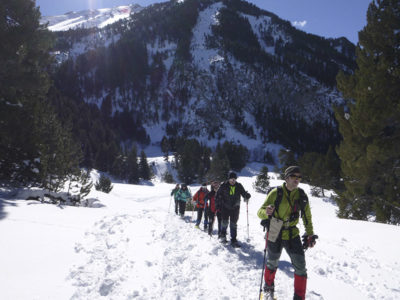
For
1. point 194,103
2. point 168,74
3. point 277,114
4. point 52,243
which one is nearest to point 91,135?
point 52,243

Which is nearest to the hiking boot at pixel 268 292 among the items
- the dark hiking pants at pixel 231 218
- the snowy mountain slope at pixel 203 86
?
the dark hiking pants at pixel 231 218

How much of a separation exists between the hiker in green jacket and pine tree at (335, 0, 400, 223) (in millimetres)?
8942

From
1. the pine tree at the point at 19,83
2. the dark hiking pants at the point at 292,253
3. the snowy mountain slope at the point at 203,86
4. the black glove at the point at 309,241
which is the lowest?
the dark hiking pants at the point at 292,253

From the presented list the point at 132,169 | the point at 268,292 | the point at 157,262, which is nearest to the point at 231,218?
the point at 157,262

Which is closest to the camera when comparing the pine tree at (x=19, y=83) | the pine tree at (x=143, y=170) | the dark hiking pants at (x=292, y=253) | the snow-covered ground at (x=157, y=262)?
the dark hiking pants at (x=292, y=253)

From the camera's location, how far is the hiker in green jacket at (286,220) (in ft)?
12.1

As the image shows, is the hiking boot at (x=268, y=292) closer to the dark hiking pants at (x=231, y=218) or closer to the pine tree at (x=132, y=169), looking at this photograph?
the dark hiking pants at (x=231, y=218)

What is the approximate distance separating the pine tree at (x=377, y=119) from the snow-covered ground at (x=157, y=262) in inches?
123

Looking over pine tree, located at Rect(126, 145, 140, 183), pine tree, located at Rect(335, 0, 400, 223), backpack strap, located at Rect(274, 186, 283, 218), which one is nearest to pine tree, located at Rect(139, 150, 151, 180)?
pine tree, located at Rect(126, 145, 140, 183)

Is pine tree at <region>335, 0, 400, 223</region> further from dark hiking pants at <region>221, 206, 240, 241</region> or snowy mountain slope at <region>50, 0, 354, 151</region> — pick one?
snowy mountain slope at <region>50, 0, 354, 151</region>

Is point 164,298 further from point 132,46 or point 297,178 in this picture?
point 132,46

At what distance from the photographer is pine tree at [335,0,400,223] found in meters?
A: 10.0

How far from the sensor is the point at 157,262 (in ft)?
17.9

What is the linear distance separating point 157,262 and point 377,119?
37.4ft
